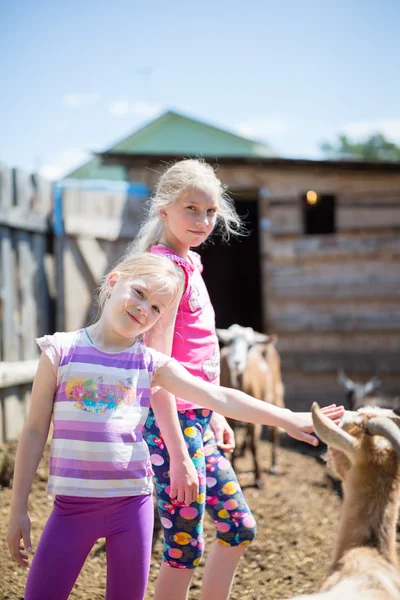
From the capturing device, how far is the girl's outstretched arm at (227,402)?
2357 millimetres

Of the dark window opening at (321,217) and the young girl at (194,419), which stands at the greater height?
the dark window opening at (321,217)

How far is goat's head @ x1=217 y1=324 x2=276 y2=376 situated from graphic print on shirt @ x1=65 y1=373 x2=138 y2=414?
14.6ft

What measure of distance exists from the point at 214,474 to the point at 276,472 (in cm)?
433

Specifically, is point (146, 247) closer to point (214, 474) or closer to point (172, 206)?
point (172, 206)

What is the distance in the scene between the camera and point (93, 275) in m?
7.64

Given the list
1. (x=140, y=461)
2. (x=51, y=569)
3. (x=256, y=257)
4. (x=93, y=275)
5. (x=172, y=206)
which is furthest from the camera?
(x=256, y=257)

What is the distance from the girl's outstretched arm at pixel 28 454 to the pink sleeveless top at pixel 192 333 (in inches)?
25.2

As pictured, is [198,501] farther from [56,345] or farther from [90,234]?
[90,234]

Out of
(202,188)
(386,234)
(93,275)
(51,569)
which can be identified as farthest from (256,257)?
(51,569)

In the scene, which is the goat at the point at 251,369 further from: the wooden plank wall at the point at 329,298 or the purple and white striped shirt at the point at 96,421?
the purple and white striped shirt at the point at 96,421

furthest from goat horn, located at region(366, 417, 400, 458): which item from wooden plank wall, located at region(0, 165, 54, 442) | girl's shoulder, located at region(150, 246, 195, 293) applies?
wooden plank wall, located at region(0, 165, 54, 442)

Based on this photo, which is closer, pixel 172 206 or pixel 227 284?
pixel 172 206

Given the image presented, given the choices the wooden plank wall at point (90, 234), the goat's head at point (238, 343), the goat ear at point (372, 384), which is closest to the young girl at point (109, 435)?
the goat's head at point (238, 343)

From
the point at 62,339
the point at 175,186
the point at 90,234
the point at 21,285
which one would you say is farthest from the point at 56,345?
the point at 90,234
